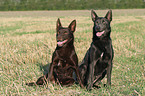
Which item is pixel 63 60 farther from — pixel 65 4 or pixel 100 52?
pixel 65 4

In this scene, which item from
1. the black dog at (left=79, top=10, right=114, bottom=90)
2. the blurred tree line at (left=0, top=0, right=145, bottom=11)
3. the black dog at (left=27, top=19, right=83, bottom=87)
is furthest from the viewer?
the blurred tree line at (left=0, top=0, right=145, bottom=11)

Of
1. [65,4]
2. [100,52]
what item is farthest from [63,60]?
[65,4]

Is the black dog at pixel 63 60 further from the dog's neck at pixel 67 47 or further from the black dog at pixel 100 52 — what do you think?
the black dog at pixel 100 52

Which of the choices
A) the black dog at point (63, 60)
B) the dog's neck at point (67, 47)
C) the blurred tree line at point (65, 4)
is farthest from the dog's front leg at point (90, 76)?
the blurred tree line at point (65, 4)

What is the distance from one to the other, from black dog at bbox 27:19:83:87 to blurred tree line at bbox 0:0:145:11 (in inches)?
2705

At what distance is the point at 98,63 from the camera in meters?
4.18

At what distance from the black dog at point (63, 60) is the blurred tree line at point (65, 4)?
68.7 metres

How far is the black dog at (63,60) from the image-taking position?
12.9 feet

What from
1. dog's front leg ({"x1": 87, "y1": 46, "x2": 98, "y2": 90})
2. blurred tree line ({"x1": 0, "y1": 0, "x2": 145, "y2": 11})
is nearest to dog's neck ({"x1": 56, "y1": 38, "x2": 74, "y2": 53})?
dog's front leg ({"x1": 87, "y1": 46, "x2": 98, "y2": 90})

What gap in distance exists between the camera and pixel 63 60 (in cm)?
394

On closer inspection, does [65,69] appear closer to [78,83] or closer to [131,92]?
[78,83]

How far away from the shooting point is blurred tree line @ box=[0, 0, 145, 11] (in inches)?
2758

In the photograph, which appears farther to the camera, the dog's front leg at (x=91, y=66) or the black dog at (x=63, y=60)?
the dog's front leg at (x=91, y=66)

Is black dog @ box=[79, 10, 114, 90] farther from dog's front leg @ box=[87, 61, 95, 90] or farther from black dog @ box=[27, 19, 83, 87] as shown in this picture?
black dog @ box=[27, 19, 83, 87]
